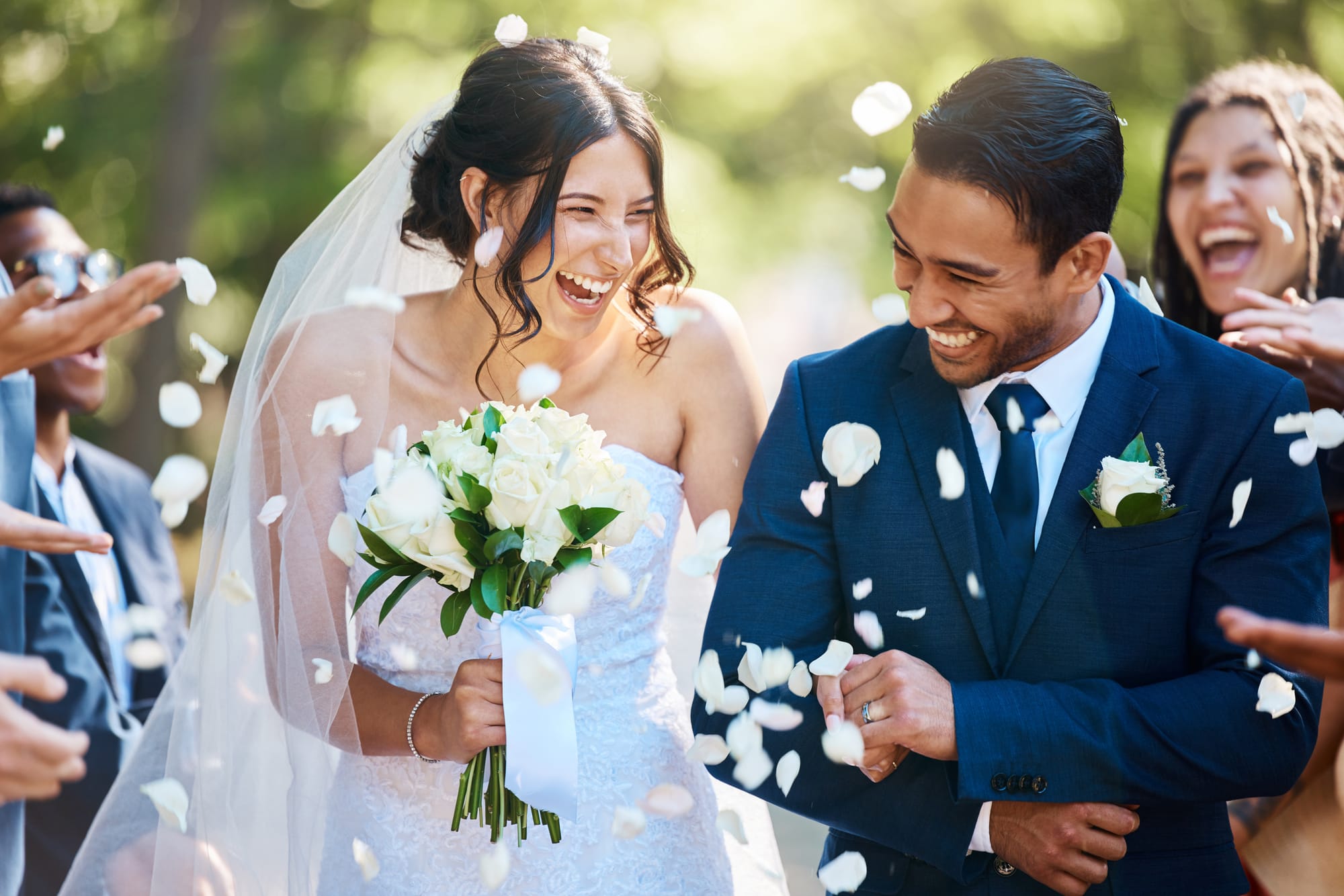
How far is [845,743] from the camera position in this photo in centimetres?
237

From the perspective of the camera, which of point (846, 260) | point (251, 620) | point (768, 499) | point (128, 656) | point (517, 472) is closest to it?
point (517, 472)

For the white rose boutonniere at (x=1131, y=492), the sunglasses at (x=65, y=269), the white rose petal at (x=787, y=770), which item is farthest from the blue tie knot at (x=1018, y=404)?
the sunglasses at (x=65, y=269)

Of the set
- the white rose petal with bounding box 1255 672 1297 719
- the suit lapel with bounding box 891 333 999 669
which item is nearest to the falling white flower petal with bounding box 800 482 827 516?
the suit lapel with bounding box 891 333 999 669

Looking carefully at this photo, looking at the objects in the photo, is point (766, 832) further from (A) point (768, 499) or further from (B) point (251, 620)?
(B) point (251, 620)

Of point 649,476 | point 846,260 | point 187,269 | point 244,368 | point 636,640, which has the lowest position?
point 846,260

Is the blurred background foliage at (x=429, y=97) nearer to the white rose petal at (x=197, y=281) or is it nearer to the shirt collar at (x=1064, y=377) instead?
the white rose petal at (x=197, y=281)

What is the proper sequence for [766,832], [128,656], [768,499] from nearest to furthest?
[768,499] < [766,832] < [128,656]

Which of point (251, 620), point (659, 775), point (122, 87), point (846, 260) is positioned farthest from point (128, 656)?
point (846, 260)

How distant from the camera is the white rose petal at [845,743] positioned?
2363 mm

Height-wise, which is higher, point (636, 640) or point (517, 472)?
point (517, 472)

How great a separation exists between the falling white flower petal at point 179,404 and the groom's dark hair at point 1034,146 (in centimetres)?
163

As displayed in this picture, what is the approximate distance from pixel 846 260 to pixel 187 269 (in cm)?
1117

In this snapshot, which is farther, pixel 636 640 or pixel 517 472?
pixel 636 640

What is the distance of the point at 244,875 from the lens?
109 inches
